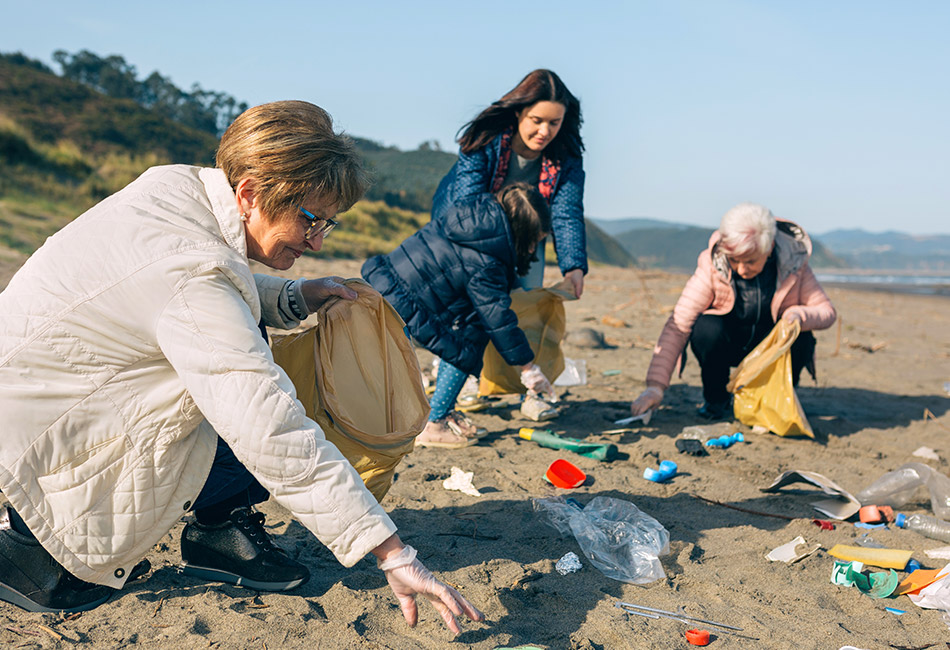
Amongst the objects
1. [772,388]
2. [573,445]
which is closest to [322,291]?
[573,445]

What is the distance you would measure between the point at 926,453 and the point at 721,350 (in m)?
1.18

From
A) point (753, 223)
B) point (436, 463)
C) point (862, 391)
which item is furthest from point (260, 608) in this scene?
point (862, 391)

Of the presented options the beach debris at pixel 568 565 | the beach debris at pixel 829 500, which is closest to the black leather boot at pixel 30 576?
the beach debris at pixel 568 565

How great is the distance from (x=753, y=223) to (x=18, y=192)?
525 inches

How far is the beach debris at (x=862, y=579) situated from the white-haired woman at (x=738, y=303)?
5.56 feet

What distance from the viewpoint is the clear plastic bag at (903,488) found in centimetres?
297

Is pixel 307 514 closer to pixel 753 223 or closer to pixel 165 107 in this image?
pixel 753 223

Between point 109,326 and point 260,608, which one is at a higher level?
point 109,326

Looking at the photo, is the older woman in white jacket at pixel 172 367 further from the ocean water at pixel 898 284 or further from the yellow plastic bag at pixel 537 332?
the ocean water at pixel 898 284

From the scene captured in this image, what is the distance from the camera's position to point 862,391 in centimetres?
532

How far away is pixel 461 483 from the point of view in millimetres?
2992

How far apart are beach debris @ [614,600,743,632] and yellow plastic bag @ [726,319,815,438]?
7.06 feet

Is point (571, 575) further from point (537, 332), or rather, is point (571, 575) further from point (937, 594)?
point (537, 332)

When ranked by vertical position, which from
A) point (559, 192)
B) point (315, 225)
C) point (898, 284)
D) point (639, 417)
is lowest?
point (639, 417)
